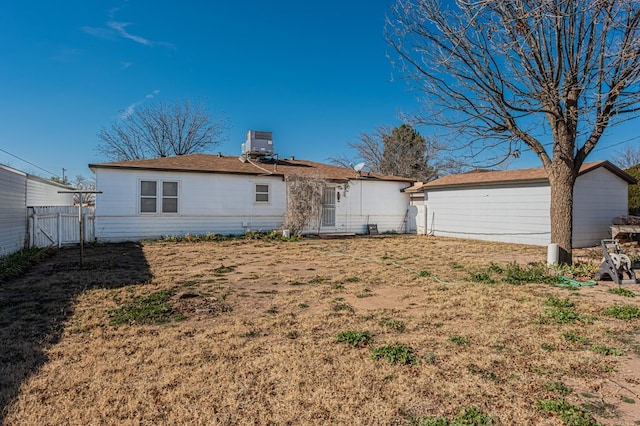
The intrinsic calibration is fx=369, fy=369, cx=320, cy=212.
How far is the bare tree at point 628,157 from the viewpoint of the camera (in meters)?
37.1

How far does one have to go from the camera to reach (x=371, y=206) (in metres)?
A: 18.4

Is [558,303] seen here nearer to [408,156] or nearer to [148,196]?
[148,196]

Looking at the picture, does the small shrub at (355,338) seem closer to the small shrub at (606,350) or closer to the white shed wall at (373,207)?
the small shrub at (606,350)

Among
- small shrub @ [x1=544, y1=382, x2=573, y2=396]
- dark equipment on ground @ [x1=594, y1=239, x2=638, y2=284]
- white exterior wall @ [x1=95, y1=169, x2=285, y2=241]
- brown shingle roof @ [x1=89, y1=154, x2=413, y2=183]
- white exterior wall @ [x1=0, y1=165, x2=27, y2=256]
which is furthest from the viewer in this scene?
brown shingle roof @ [x1=89, y1=154, x2=413, y2=183]

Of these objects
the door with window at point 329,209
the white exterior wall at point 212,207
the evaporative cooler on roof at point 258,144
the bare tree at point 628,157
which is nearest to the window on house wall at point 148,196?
the white exterior wall at point 212,207

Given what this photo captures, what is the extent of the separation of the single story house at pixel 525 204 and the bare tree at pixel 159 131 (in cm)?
2018

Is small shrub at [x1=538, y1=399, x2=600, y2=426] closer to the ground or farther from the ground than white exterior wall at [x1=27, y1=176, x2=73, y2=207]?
closer to the ground

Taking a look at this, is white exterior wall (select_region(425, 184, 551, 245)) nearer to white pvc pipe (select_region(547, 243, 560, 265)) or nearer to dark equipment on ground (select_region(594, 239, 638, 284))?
white pvc pipe (select_region(547, 243, 560, 265))

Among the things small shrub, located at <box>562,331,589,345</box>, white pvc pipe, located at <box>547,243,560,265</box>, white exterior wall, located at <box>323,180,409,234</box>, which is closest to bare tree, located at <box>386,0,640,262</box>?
white pvc pipe, located at <box>547,243,560,265</box>

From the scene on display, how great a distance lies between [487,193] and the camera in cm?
1554

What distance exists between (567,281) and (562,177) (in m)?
2.66

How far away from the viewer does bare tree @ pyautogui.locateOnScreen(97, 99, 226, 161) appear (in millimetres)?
28359

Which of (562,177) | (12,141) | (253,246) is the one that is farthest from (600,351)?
(12,141)

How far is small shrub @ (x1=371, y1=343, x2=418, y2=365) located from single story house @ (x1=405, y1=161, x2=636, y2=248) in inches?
477
